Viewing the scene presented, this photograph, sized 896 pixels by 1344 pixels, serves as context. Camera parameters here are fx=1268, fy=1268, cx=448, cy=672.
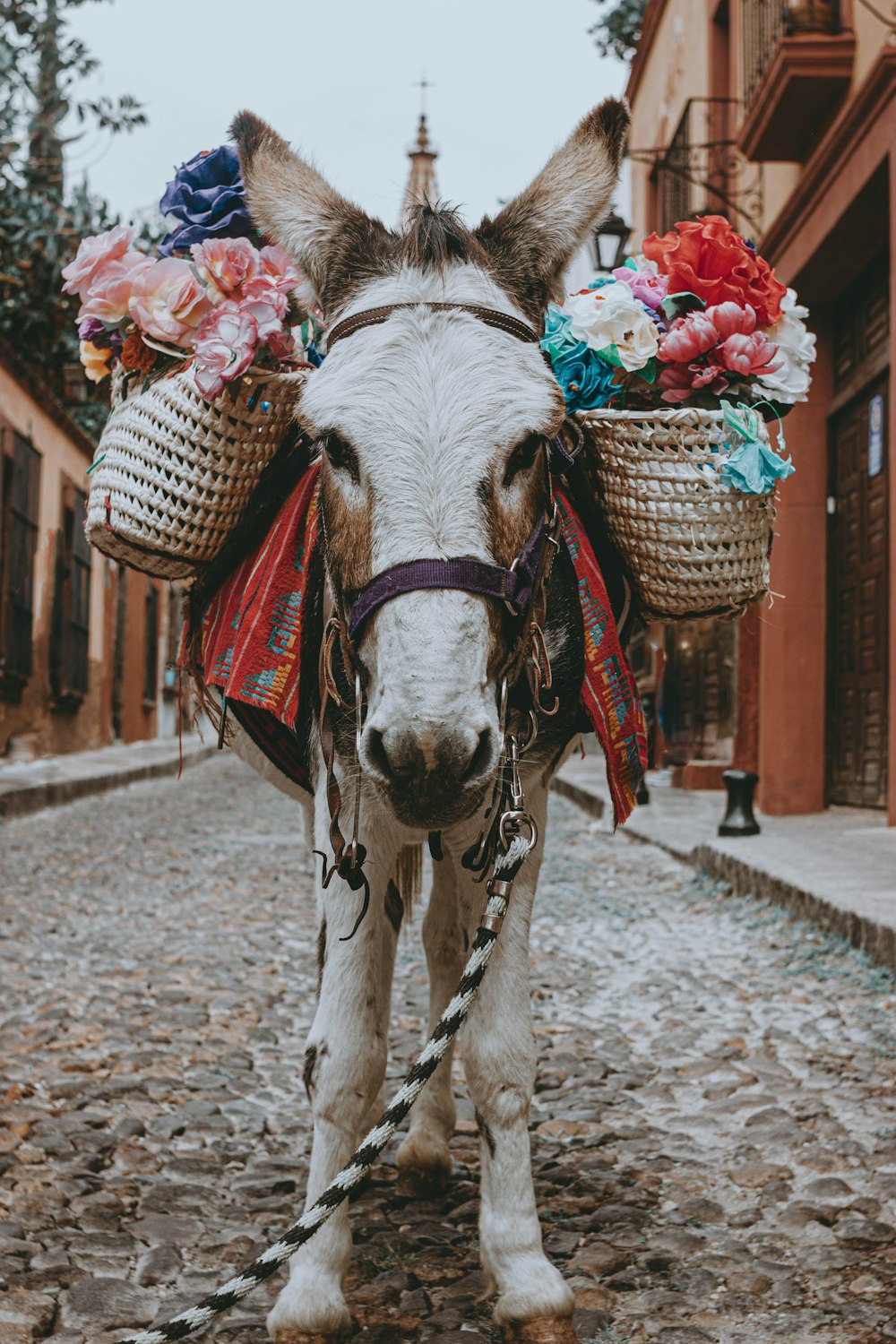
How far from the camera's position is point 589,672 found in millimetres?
2430

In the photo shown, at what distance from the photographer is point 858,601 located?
9148 millimetres

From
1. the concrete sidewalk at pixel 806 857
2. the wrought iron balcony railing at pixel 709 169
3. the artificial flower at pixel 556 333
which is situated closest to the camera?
the artificial flower at pixel 556 333

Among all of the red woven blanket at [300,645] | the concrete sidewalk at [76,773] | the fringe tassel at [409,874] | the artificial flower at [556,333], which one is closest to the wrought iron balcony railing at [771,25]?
the artificial flower at [556,333]

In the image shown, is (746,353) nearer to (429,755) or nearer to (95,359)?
(429,755)

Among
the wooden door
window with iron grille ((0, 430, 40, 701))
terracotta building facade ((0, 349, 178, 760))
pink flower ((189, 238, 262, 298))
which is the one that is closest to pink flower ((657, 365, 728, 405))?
pink flower ((189, 238, 262, 298))

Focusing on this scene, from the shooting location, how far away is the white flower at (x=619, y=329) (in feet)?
7.90

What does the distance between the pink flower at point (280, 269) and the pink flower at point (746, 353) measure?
0.82m

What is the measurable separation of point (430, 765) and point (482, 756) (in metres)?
0.09

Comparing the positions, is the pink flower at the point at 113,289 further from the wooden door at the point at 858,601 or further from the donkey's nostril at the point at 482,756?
the wooden door at the point at 858,601

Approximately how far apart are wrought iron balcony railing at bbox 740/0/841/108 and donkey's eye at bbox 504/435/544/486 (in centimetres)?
767

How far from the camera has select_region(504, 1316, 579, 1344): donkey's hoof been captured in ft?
6.85

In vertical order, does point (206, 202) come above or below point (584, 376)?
above

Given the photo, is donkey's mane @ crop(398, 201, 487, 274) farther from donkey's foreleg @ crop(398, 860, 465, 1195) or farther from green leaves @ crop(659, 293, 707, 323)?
donkey's foreleg @ crop(398, 860, 465, 1195)

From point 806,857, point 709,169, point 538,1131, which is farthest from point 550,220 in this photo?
point 709,169
